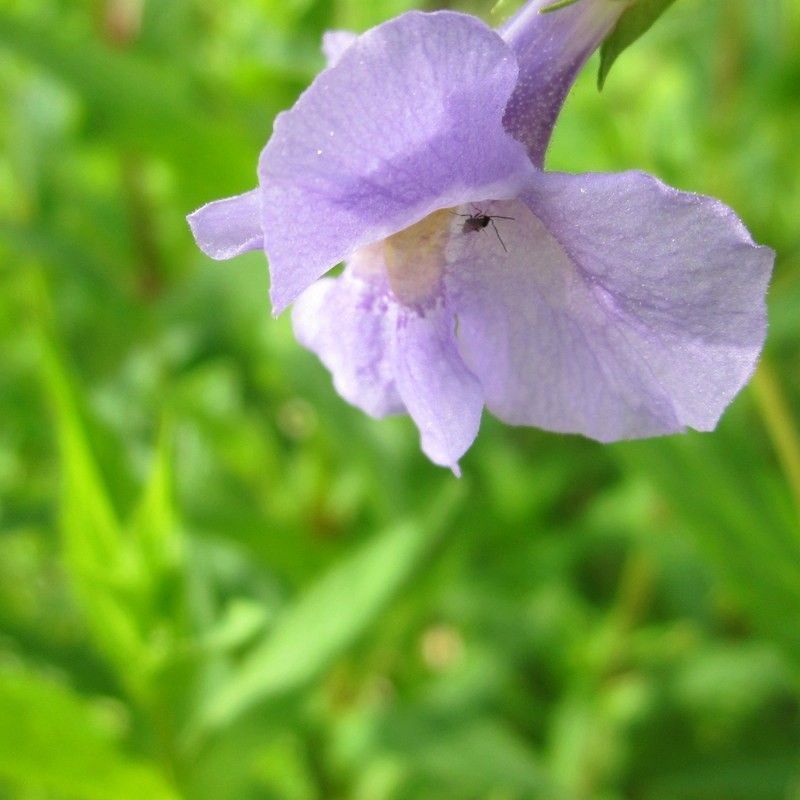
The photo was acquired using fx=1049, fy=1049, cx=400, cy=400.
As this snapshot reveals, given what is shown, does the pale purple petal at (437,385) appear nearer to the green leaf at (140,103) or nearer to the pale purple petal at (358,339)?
the pale purple petal at (358,339)

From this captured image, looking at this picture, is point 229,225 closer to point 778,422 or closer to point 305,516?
point 778,422

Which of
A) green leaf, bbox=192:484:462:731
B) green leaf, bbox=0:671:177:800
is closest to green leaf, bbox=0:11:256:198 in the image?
green leaf, bbox=192:484:462:731

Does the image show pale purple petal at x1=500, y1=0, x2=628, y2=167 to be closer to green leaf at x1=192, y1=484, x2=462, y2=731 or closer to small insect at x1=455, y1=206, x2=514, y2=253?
small insect at x1=455, y1=206, x2=514, y2=253

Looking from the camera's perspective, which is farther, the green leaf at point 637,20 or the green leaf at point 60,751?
the green leaf at point 60,751

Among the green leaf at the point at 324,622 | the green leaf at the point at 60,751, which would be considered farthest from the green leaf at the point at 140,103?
the green leaf at the point at 60,751

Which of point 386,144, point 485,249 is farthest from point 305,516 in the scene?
point 386,144
